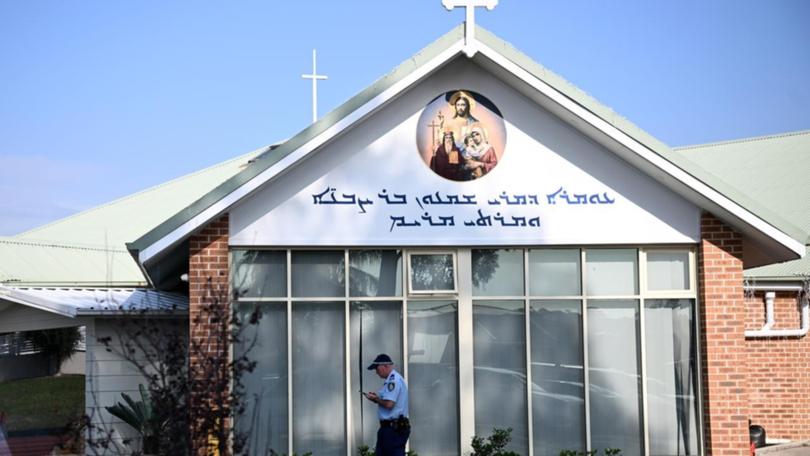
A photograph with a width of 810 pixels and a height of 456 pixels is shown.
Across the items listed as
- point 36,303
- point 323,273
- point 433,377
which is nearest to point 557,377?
point 433,377

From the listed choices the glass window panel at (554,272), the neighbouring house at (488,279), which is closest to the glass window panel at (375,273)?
the neighbouring house at (488,279)

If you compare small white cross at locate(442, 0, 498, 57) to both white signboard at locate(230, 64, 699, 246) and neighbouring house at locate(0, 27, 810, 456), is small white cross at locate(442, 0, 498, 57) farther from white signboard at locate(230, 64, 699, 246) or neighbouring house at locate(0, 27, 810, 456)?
white signboard at locate(230, 64, 699, 246)

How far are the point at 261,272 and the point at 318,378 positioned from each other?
143 centimetres

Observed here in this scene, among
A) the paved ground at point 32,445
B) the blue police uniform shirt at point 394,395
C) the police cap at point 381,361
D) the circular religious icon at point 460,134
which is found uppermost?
the circular religious icon at point 460,134

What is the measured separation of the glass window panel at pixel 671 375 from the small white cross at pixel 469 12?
3.84 metres

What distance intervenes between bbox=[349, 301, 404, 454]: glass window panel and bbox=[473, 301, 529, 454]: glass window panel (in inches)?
38.6

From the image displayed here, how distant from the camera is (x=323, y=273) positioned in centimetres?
1373

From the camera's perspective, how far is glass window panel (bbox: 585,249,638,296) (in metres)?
14.0

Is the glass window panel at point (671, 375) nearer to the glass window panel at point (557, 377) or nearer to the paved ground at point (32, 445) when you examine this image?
the glass window panel at point (557, 377)

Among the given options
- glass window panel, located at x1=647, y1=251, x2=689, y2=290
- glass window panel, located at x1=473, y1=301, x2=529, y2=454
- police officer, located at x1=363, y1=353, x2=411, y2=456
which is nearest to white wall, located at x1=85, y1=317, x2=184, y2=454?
police officer, located at x1=363, y1=353, x2=411, y2=456

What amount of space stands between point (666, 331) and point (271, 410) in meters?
4.88

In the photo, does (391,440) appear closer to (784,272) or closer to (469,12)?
(469,12)

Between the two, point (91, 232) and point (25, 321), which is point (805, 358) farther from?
point (91, 232)

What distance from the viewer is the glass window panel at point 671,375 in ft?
45.7
